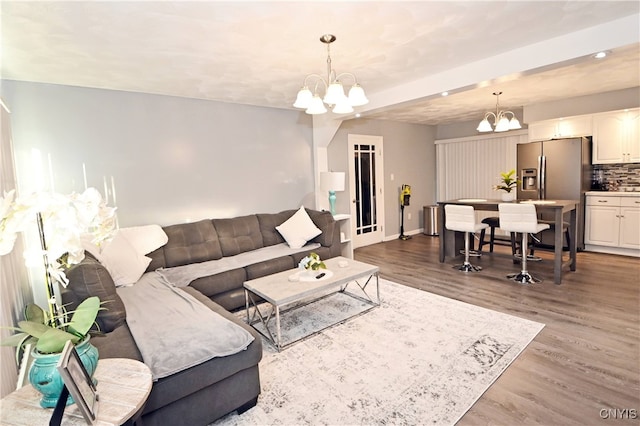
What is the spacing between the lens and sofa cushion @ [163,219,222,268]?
363cm

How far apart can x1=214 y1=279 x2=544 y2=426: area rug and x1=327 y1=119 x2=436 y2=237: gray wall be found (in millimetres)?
3186

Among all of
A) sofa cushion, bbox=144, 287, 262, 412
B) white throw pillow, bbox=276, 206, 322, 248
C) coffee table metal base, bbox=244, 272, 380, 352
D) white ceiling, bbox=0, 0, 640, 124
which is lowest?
coffee table metal base, bbox=244, 272, 380, 352

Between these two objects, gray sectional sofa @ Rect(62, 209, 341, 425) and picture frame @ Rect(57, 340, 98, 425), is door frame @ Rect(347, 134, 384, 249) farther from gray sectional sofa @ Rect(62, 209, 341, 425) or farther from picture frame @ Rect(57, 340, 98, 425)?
picture frame @ Rect(57, 340, 98, 425)

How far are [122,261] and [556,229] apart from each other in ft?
15.6

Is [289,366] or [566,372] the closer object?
[566,372]

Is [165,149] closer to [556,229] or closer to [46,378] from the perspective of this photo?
[46,378]

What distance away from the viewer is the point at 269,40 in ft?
8.19

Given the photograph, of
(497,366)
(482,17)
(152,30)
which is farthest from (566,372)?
(152,30)

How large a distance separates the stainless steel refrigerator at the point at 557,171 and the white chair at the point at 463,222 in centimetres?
162

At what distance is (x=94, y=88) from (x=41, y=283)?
2086 millimetres

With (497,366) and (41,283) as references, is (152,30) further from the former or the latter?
(497,366)

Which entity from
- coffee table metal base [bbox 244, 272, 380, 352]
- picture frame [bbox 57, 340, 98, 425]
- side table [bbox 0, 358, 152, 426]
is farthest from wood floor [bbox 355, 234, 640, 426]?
picture frame [bbox 57, 340, 98, 425]

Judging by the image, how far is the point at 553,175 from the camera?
17.3 ft

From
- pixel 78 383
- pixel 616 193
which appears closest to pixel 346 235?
pixel 616 193
